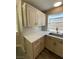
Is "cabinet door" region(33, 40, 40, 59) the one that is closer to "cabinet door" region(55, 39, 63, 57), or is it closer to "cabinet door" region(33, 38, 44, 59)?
"cabinet door" region(33, 38, 44, 59)

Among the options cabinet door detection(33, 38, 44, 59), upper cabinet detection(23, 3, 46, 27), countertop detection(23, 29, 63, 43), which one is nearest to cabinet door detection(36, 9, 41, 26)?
upper cabinet detection(23, 3, 46, 27)

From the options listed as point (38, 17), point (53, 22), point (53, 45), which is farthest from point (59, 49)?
point (38, 17)

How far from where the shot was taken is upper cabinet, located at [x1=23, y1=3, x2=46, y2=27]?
1010 mm

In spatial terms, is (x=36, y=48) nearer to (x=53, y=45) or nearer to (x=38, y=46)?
(x=38, y=46)

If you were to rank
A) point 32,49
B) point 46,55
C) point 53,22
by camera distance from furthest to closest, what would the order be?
point 53,22
point 46,55
point 32,49

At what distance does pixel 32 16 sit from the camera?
1.06 metres

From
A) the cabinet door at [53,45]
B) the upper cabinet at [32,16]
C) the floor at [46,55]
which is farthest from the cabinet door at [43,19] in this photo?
the floor at [46,55]

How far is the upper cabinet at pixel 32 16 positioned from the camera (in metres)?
1.01

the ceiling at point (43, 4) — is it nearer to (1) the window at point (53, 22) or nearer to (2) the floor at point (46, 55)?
(1) the window at point (53, 22)

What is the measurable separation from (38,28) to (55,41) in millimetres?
284
